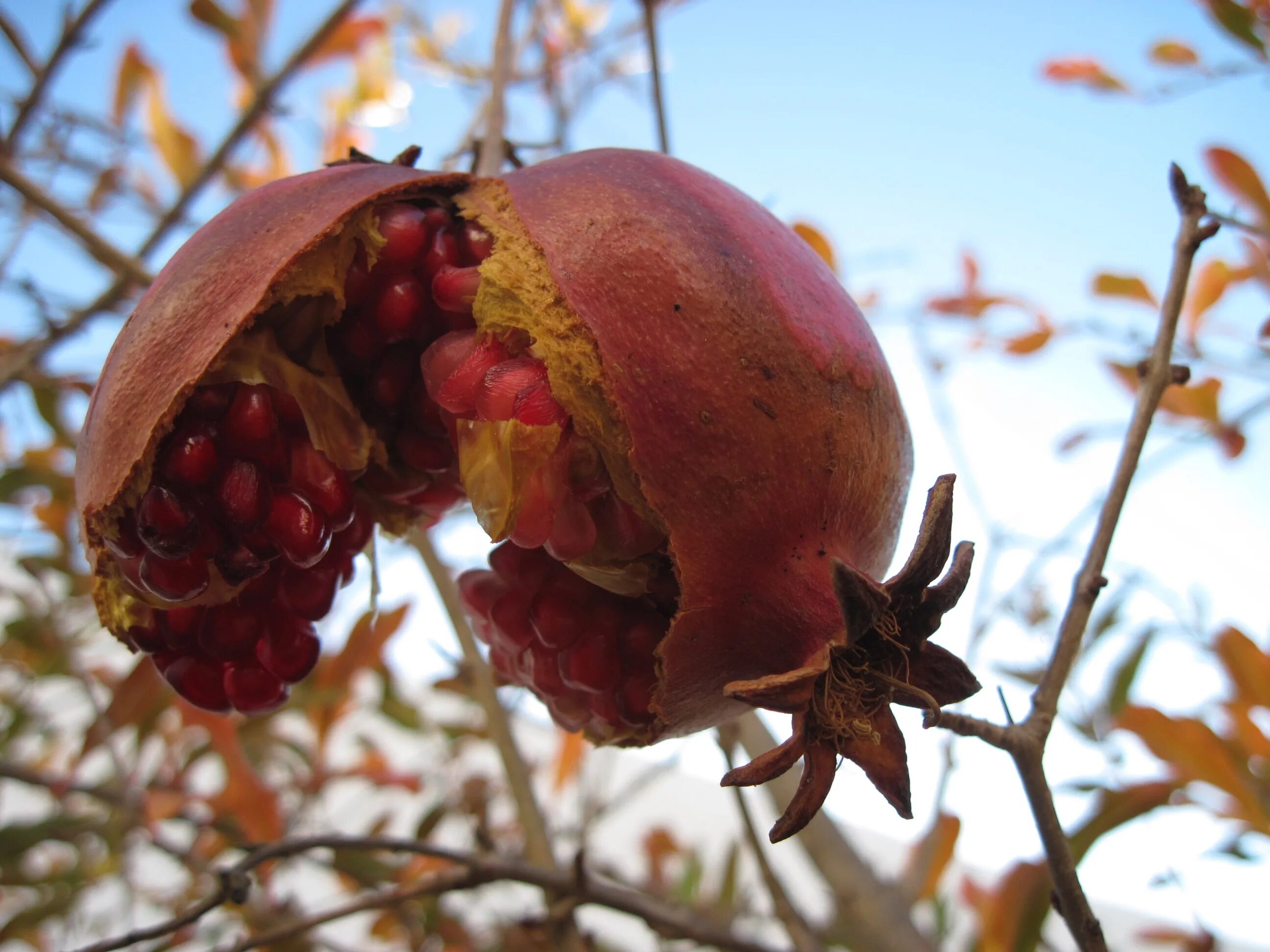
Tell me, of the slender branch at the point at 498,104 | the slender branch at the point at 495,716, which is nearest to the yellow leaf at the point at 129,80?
the slender branch at the point at 498,104

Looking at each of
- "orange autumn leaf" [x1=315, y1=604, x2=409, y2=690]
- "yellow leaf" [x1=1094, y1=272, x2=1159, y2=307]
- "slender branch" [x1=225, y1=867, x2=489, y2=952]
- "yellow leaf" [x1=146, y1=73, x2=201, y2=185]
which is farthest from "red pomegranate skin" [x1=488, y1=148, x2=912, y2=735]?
"yellow leaf" [x1=146, y1=73, x2=201, y2=185]

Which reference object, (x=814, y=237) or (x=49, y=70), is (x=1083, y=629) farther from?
(x=49, y=70)

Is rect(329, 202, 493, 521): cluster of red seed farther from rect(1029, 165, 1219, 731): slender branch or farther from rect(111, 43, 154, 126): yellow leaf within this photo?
rect(111, 43, 154, 126): yellow leaf

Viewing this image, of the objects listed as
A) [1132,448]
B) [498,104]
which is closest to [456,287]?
[498,104]

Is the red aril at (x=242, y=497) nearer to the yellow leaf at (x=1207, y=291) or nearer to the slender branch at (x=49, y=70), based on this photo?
the slender branch at (x=49, y=70)

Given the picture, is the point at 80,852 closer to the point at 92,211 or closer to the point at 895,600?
the point at 92,211

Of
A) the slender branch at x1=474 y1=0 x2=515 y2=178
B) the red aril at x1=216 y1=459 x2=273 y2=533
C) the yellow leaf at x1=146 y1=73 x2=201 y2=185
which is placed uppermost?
the yellow leaf at x1=146 y1=73 x2=201 y2=185
